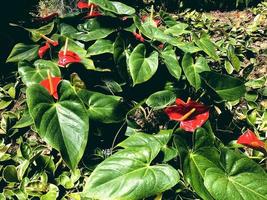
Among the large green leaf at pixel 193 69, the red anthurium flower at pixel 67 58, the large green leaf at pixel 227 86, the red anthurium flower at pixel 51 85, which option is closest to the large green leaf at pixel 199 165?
the large green leaf at pixel 227 86

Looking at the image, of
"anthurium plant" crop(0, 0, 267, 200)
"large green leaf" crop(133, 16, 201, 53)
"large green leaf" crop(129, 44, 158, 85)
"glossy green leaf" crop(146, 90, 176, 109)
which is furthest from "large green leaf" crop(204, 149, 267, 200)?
"large green leaf" crop(133, 16, 201, 53)

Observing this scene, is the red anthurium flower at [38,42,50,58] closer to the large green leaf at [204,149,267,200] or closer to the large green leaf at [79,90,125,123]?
the large green leaf at [79,90,125,123]

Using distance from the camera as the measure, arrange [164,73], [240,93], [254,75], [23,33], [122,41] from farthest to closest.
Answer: [23,33], [254,75], [164,73], [122,41], [240,93]

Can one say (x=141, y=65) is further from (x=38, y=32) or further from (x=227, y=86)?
(x=38, y=32)

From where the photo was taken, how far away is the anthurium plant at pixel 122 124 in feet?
5.23

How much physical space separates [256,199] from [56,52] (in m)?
1.49

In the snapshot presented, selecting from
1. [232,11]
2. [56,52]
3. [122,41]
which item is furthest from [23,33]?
[232,11]

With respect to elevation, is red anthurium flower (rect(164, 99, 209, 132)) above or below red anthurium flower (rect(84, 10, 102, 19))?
below

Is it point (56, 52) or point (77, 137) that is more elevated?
point (56, 52)

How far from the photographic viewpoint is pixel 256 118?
235 centimetres

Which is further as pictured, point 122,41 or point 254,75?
point 254,75

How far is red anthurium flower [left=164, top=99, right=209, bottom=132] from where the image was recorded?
1.86m

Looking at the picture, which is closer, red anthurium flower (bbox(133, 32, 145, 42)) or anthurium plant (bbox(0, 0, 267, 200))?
anthurium plant (bbox(0, 0, 267, 200))

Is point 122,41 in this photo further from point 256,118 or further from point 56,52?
point 256,118
